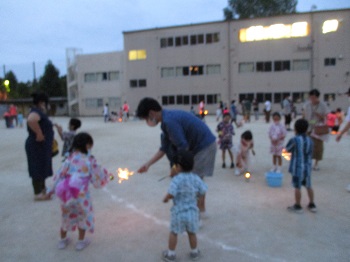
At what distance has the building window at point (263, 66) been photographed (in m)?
36.1

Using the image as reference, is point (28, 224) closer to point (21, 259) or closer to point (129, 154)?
point (21, 259)

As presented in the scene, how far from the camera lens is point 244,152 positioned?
24.9 feet

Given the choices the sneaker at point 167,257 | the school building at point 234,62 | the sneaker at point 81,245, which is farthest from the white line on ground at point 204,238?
the school building at point 234,62

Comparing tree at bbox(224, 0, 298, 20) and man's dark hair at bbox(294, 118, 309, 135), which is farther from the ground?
tree at bbox(224, 0, 298, 20)

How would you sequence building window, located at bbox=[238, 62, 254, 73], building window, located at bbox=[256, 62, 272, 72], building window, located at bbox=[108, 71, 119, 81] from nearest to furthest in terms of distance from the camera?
1. building window, located at bbox=[256, 62, 272, 72]
2. building window, located at bbox=[238, 62, 254, 73]
3. building window, located at bbox=[108, 71, 119, 81]

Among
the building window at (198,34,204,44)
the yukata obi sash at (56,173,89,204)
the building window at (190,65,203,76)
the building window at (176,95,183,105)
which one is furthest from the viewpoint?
the building window at (176,95,183,105)

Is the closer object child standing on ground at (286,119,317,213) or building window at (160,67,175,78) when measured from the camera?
child standing on ground at (286,119,317,213)

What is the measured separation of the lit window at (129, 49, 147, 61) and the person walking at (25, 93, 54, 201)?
36327 mm

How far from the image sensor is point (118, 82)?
1742 inches

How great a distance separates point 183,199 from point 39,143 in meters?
3.26

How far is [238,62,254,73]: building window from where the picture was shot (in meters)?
36.8

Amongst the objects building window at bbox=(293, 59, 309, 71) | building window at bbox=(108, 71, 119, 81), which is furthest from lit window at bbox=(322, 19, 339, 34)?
building window at bbox=(108, 71, 119, 81)

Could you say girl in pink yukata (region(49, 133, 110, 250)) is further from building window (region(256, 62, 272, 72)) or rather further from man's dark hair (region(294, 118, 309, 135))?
building window (region(256, 62, 272, 72))

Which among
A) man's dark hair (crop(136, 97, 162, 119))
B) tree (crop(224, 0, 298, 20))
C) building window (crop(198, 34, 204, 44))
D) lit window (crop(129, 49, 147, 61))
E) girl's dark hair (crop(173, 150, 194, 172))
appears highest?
A: tree (crop(224, 0, 298, 20))
